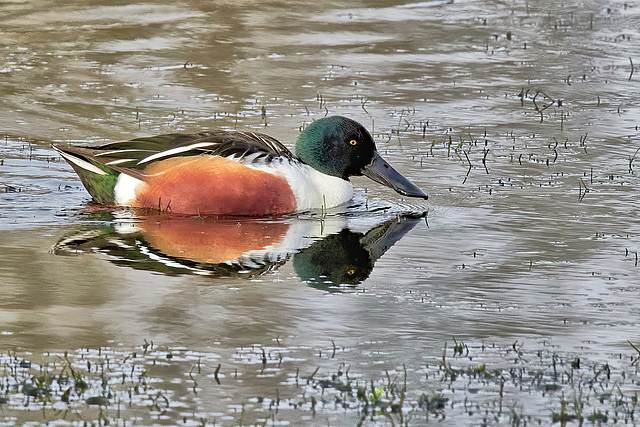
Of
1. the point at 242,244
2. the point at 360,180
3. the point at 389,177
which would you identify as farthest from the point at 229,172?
the point at 360,180

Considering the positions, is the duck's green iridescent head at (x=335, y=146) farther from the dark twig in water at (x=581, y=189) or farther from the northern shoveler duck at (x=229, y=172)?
the dark twig in water at (x=581, y=189)

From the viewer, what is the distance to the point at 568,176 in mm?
9797

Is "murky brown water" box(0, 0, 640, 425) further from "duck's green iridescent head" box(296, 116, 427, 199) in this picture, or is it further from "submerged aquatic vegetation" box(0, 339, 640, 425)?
"duck's green iridescent head" box(296, 116, 427, 199)

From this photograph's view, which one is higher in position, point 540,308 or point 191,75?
point 191,75

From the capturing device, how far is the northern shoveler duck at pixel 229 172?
872cm

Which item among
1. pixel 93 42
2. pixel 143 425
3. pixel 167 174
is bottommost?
pixel 143 425

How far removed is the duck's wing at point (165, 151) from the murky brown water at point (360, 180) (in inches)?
14.3

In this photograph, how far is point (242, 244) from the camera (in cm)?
791

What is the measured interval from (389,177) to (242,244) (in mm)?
1802

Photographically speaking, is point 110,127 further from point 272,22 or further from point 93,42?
point 272,22

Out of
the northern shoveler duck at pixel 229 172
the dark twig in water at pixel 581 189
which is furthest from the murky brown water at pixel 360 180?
the northern shoveler duck at pixel 229 172

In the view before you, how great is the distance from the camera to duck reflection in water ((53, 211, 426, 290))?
7.27 metres

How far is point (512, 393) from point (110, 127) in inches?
273

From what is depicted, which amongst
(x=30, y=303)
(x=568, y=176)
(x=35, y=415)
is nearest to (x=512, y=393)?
(x=35, y=415)
